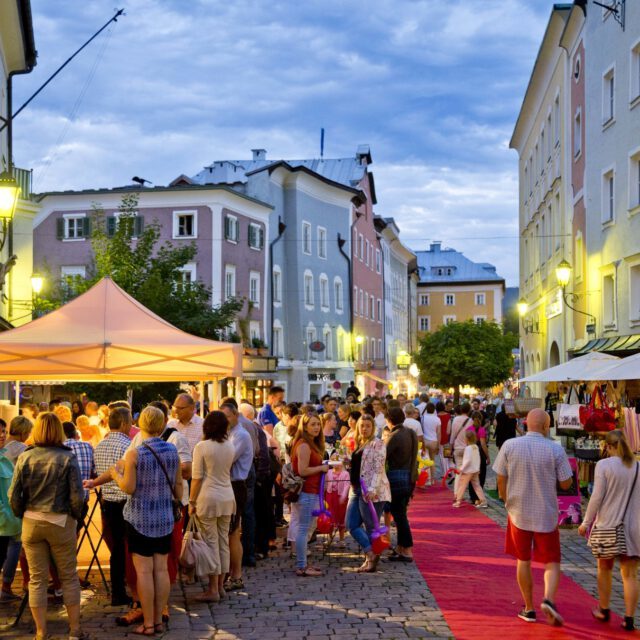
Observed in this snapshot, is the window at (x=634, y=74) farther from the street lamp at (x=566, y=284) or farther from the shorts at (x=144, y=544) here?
the shorts at (x=144, y=544)

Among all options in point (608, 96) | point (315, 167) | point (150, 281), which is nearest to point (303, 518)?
point (150, 281)

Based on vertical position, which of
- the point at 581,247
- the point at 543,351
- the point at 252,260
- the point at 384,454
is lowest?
the point at 384,454

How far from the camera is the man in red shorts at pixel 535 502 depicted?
8.65 m

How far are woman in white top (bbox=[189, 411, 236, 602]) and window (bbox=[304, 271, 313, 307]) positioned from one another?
4827 centimetres

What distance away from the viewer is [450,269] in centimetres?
10750

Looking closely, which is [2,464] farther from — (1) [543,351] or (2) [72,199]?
(2) [72,199]

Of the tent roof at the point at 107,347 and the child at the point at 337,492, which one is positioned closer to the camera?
the tent roof at the point at 107,347

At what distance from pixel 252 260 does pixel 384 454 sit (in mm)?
40703

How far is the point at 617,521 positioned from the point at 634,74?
1811cm

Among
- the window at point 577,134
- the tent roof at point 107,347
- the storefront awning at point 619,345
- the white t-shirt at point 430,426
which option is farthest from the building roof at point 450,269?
the tent roof at point 107,347

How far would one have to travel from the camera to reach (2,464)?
9.11 metres

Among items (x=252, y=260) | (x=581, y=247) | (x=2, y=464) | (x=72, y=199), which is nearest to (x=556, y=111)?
(x=581, y=247)

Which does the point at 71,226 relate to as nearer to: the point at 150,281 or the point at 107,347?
the point at 150,281

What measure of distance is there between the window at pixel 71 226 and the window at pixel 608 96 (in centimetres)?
2922
